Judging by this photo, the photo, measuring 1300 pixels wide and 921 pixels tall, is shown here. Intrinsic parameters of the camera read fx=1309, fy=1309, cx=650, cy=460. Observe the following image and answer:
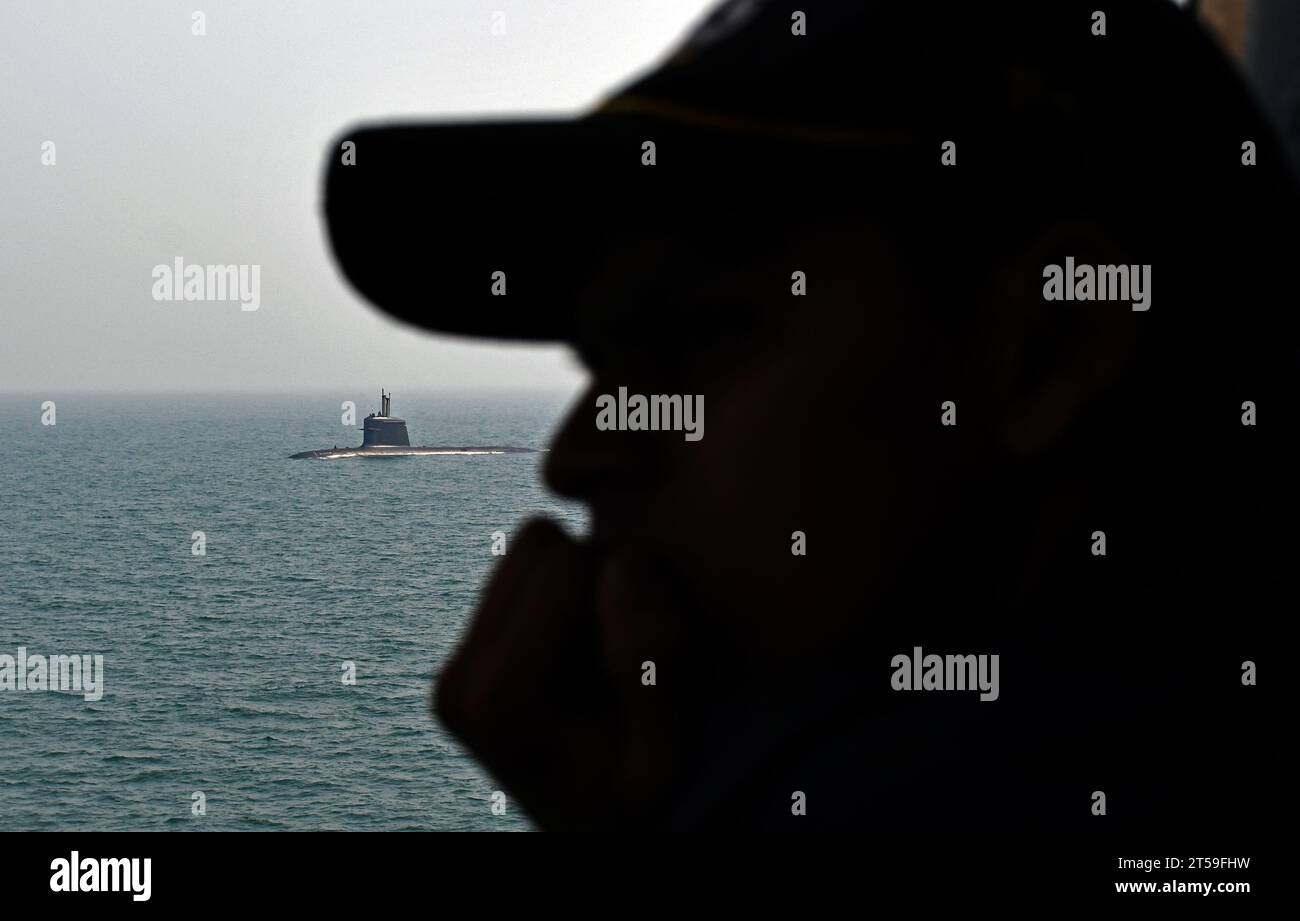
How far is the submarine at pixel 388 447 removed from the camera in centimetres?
12838

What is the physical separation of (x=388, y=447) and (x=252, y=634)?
47120mm

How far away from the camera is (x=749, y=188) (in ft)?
4.32

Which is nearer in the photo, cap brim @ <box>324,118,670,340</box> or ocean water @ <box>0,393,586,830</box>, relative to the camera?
cap brim @ <box>324,118,670,340</box>

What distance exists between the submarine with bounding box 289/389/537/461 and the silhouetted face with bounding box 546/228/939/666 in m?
125

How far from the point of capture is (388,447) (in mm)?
128000

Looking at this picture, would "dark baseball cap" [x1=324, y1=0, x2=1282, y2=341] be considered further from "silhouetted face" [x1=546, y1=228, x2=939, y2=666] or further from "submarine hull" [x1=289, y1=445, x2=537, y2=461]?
"submarine hull" [x1=289, y1=445, x2=537, y2=461]

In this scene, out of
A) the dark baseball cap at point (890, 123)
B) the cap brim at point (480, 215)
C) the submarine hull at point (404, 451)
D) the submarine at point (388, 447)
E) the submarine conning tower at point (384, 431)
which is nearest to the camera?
the dark baseball cap at point (890, 123)

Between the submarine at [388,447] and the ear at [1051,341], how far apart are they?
125 meters

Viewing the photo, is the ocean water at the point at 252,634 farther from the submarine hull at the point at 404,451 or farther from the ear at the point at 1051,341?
the ear at the point at 1051,341

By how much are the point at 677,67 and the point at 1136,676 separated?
0.76m

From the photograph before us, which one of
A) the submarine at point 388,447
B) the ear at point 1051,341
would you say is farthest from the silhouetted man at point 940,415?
the submarine at point 388,447

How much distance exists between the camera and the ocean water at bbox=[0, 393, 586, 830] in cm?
6056

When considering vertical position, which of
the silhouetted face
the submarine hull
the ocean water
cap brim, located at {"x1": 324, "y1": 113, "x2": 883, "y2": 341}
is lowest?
the ocean water

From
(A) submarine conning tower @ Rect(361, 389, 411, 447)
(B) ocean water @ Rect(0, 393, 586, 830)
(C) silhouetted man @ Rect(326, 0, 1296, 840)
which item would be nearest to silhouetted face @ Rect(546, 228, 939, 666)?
(C) silhouetted man @ Rect(326, 0, 1296, 840)
